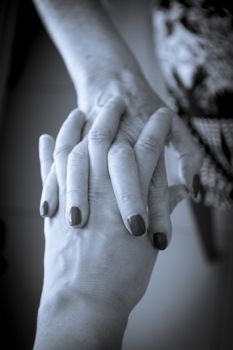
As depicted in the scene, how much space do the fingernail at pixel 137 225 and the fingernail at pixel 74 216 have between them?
2.2 inches

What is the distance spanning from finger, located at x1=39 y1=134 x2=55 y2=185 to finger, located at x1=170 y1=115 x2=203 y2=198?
0.16 m

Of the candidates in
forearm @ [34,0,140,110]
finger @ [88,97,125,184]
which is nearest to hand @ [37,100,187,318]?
finger @ [88,97,125,184]

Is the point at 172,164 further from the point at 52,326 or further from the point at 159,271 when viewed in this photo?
the point at 52,326

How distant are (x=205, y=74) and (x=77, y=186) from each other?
0.92 feet

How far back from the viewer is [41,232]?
47 cm

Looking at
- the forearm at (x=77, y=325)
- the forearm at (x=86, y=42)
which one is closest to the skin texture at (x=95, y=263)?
the forearm at (x=77, y=325)

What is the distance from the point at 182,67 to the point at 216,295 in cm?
35

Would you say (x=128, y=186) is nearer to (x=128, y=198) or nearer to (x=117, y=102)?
(x=128, y=198)

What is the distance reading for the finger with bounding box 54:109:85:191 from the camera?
0.42m

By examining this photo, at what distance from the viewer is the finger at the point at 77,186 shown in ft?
1.23

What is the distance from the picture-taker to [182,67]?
0.55 m

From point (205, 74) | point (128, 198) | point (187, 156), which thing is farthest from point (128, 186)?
point (205, 74)

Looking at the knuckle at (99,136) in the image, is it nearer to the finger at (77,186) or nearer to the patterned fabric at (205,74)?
the finger at (77,186)

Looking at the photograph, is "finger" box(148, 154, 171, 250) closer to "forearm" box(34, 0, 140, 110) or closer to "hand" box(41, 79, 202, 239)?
"hand" box(41, 79, 202, 239)
